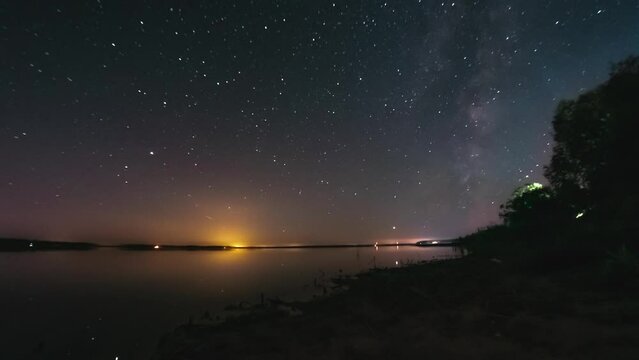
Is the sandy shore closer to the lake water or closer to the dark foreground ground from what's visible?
the dark foreground ground

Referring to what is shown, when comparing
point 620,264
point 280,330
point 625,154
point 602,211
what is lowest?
point 280,330

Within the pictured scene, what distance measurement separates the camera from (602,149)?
33969 millimetres

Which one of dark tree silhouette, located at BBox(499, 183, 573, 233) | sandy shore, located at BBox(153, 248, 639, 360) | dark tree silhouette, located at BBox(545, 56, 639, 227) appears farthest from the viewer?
dark tree silhouette, located at BBox(499, 183, 573, 233)

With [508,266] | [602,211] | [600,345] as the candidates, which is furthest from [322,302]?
[602,211]

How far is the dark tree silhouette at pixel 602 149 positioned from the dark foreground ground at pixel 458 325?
12.4 metres

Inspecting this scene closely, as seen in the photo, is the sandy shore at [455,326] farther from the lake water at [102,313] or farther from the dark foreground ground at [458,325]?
the lake water at [102,313]

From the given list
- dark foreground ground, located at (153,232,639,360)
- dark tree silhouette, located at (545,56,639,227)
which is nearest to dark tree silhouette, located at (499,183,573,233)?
dark tree silhouette, located at (545,56,639,227)

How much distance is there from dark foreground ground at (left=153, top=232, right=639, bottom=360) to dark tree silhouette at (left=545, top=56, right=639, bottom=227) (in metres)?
12.4

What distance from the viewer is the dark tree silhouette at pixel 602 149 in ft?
100

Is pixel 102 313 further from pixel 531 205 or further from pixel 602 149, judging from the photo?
pixel 531 205

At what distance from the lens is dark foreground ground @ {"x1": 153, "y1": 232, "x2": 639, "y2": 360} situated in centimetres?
922

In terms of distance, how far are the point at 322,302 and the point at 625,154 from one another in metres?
29.2

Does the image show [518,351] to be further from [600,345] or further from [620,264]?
[620,264]

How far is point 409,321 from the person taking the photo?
13492 mm
